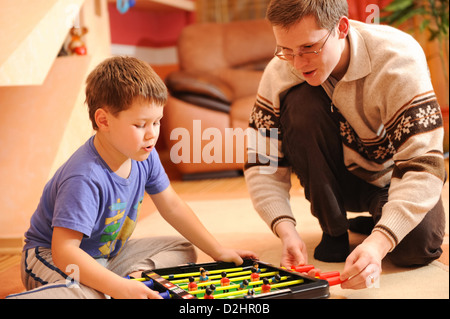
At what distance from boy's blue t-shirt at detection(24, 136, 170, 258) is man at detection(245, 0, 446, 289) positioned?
0.92 feet

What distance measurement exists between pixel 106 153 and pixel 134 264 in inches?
8.8

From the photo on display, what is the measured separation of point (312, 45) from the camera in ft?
2.67

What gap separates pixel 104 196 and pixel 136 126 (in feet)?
0.40

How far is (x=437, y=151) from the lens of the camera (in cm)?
89

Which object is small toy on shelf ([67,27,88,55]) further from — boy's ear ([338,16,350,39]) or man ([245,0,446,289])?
boy's ear ([338,16,350,39])

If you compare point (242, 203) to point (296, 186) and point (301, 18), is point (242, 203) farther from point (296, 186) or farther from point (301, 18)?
point (301, 18)

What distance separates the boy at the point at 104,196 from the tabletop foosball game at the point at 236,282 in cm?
4

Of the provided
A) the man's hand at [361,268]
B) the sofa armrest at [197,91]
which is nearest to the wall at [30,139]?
the man's hand at [361,268]

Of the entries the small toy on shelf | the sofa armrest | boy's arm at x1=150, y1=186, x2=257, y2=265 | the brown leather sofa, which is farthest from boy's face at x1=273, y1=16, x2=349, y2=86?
the sofa armrest

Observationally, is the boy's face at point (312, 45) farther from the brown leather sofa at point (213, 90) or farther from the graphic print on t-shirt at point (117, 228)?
the graphic print on t-shirt at point (117, 228)

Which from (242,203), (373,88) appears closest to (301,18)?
(373,88)

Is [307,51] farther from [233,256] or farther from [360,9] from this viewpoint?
[233,256]

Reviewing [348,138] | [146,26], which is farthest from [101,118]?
[146,26]
